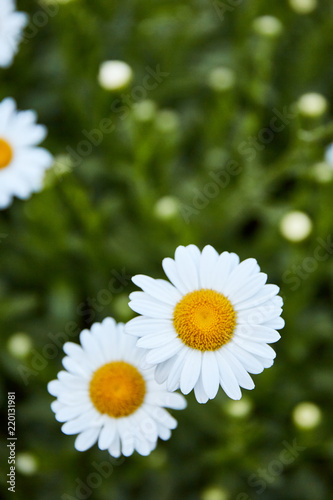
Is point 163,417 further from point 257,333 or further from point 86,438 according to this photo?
point 257,333

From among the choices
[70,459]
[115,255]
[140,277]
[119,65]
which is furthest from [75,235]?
[140,277]

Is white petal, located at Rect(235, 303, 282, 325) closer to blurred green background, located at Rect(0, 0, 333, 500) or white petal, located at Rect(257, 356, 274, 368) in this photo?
white petal, located at Rect(257, 356, 274, 368)

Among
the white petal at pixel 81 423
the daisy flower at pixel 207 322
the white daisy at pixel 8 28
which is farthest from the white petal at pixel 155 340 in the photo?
the white daisy at pixel 8 28

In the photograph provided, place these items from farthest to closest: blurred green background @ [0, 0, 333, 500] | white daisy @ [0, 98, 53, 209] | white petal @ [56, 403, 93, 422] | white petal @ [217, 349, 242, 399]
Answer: blurred green background @ [0, 0, 333, 500]
white daisy @ [0, 98, 53, 209]
white petal @ [56, 403, 93, 422]
white petal @ [217, 349, 242, 399]

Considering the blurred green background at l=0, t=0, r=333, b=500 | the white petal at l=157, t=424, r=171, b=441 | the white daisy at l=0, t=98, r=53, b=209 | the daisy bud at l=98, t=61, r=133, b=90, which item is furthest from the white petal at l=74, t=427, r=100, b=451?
the daisy bud at l=98, t=61, r=133, b=90

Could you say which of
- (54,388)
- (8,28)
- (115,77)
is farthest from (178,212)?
(54,388)

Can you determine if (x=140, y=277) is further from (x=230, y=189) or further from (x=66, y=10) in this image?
(x=66, y=10)
